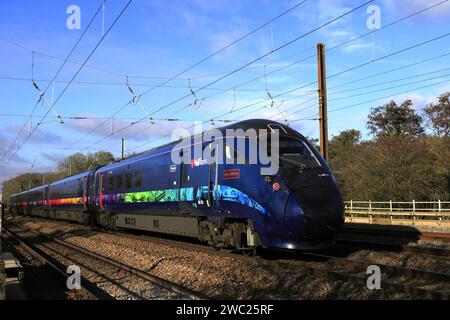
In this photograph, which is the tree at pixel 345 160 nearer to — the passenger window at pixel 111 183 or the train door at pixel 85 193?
the train door at pixel 85 193

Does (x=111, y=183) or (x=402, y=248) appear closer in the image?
(x=402, y=248)

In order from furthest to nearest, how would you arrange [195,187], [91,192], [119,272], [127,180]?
[91,192] < [127,180] < [195,187] < [119,272]

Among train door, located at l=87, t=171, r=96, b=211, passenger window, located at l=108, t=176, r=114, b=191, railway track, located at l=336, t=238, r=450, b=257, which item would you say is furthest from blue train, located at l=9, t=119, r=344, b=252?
train door, located at l=87, t=171, r=96, b=211

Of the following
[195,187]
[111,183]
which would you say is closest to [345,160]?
[111,183]

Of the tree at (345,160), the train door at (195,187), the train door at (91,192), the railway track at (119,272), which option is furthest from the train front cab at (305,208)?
the tree at (345,160)

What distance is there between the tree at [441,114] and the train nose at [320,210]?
40.9 metres

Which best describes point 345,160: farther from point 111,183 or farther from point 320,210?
point 320,210

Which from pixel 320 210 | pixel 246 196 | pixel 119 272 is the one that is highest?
pixel 246 196

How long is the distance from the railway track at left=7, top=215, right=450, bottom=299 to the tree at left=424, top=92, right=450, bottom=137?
3919 centimetres

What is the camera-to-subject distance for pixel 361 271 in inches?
352

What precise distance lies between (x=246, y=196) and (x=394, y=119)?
1994 inches

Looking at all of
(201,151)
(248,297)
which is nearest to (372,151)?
(201,151)

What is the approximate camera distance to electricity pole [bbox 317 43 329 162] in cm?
2103

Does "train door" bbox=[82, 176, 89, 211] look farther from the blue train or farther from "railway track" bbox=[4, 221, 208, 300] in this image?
the blue train
